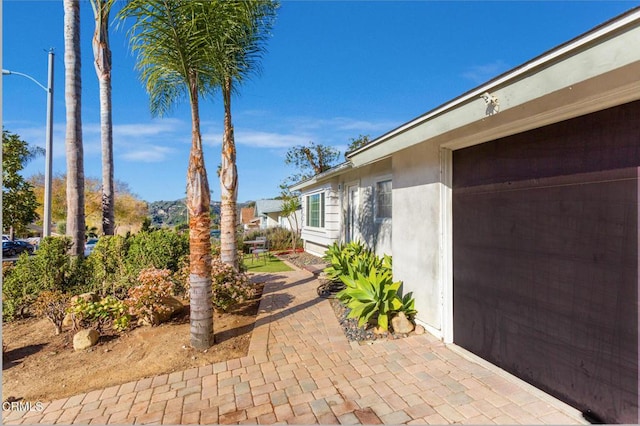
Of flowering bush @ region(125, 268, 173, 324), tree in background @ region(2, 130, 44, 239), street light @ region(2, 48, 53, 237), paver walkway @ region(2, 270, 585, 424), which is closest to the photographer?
paver walkway @ region(2, 270, 585, 424)

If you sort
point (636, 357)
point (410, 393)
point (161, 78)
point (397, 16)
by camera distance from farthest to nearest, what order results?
point (397, 16) < point (161, 78) < point (410, 393) < point (636, 357)

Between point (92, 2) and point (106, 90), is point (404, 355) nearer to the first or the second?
point (106, 90)

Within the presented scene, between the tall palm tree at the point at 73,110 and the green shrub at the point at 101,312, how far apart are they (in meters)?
3.67

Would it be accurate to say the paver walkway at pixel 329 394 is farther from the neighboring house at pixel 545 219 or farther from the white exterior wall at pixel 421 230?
the white exterior wall at pixel 421 230

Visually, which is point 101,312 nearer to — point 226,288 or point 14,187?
point 226,288

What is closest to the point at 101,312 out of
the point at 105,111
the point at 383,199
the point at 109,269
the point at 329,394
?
the point at 109,269

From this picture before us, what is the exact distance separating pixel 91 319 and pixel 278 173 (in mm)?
23922

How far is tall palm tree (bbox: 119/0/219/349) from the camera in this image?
169 inches

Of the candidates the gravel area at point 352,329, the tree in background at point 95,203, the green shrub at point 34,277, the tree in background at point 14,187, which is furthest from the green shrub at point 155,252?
the tree in background at point 95,203

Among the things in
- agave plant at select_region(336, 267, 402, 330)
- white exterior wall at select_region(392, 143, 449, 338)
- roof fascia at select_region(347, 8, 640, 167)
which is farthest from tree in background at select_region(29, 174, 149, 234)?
roof fascia at select_region(347, 8, 640, 167)

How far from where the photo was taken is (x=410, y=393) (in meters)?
3.16

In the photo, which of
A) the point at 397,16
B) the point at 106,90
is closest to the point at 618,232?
the point at 397,16

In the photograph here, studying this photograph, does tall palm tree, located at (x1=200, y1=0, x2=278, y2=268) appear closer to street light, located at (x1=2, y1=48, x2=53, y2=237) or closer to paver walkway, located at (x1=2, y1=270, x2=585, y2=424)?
paver walkway, located at (x1=2, y1=270, x2=585, y2=424)

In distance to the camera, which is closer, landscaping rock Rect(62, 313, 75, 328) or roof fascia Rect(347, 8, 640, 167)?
roof fascia Rect(347, 8, 640, 167)
